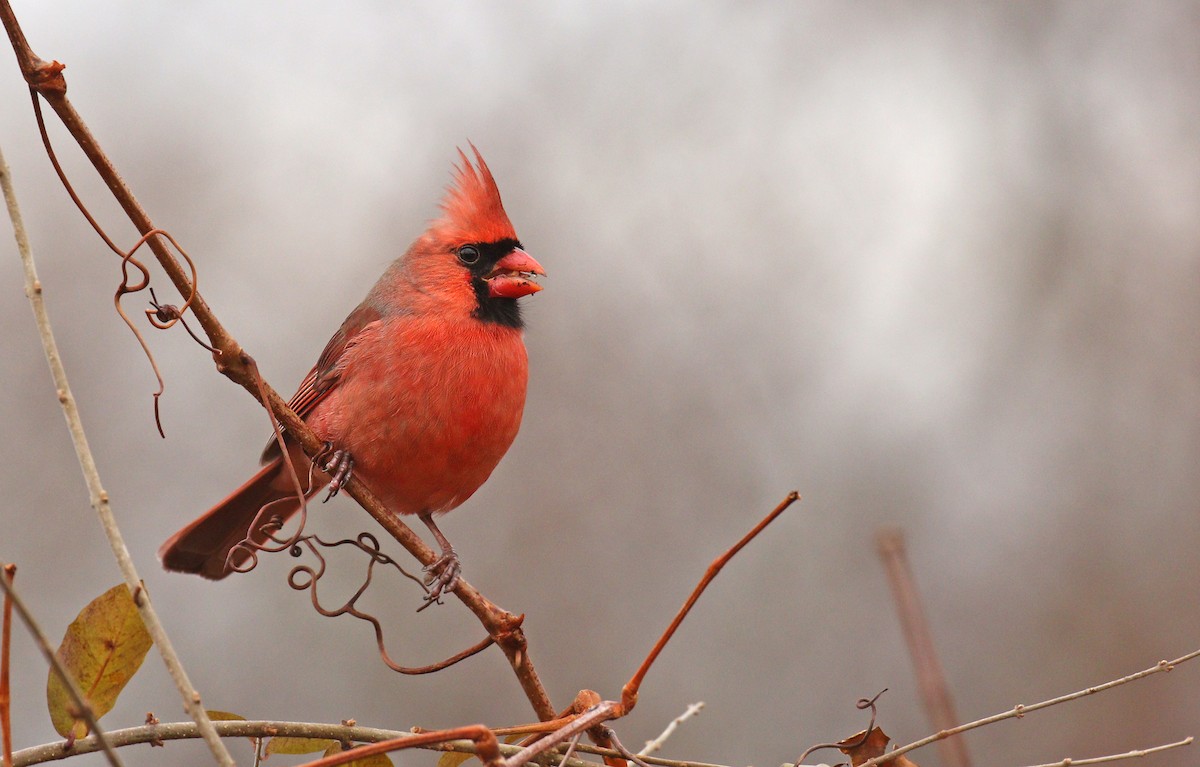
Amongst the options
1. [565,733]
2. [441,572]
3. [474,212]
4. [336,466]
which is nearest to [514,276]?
[474,212]

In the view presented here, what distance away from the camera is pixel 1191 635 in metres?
5.41

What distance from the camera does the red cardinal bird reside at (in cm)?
248

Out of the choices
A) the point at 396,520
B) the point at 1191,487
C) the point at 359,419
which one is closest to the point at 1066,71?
the point at 1191,487

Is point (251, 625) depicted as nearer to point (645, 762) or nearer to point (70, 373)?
point (70, 373)

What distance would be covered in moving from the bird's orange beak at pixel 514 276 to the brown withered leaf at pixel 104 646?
5.05ft

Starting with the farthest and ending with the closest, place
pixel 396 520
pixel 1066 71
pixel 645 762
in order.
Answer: pixel 1066 71, pixel 396 520, pixel 645 762

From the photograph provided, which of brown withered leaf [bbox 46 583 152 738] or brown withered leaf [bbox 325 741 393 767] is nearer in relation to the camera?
brown withered leaf [bbox 46 583 152 738]

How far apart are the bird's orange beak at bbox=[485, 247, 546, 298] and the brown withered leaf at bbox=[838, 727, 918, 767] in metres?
1.44

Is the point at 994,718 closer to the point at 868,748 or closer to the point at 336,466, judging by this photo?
the point at 868,748

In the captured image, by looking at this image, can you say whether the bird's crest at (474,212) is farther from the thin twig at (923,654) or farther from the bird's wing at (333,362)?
the thin twig at (923,654)

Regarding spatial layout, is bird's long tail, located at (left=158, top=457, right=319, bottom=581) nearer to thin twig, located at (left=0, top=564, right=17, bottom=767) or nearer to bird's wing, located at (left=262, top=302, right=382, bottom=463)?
Answer: bird's wing, located at (left=262, top=302, right=382, bottom=463)

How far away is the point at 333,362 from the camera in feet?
8.90

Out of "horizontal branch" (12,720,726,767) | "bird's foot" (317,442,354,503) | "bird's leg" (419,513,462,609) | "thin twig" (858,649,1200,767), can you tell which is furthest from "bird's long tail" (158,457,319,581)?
"thin twig" (858,649,1200,767)

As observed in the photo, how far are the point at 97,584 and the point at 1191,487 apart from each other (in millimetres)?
5597
